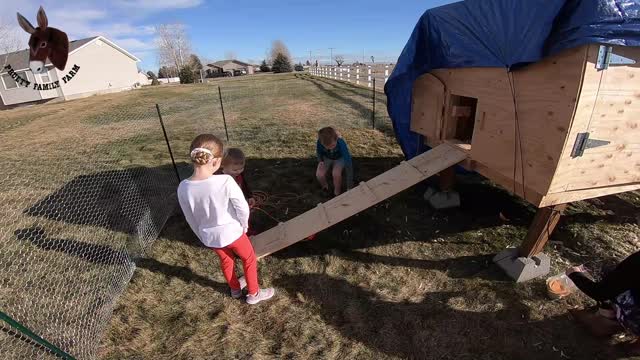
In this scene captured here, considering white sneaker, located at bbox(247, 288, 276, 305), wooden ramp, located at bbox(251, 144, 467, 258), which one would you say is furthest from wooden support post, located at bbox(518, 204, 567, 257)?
white sneaker, located at bbox(247, 288, 276, 305)

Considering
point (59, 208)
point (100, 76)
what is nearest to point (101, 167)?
point (59, 208)

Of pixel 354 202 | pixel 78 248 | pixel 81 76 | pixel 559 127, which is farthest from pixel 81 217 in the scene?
pixel 81 76

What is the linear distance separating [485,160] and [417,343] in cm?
190

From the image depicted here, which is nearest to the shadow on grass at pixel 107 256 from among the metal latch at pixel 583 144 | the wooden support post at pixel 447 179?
the wooden support post at pixel 447 179

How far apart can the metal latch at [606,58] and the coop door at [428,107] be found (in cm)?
184

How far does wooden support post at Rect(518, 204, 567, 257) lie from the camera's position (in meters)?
2.89

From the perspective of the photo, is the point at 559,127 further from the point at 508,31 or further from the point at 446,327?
the point at 446,327

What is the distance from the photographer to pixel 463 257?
3473 millimetres

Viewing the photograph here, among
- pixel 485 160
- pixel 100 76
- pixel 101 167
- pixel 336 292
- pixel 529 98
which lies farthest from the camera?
pixel 100 76

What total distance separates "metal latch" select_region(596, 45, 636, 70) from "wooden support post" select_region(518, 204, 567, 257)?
3.79ft

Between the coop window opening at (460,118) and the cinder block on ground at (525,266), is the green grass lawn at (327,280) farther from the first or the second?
the coop window opening at (460,118)

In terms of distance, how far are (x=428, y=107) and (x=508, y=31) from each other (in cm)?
172

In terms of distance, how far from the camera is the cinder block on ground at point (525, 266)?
3051mm

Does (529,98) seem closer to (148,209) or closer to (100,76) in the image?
(148,209)
